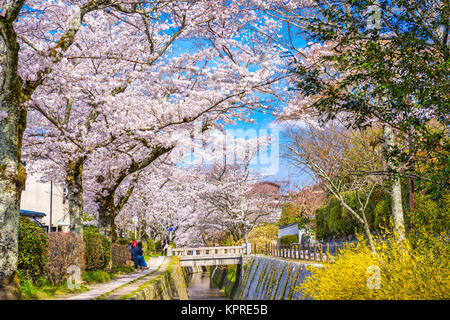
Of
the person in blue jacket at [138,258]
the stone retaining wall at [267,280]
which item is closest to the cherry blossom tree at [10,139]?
the stone retaining wall at [267,280]

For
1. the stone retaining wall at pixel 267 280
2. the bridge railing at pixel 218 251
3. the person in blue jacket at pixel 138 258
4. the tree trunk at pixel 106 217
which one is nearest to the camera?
the stone retaining wall at pixel 267 280

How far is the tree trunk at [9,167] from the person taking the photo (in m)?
7.97

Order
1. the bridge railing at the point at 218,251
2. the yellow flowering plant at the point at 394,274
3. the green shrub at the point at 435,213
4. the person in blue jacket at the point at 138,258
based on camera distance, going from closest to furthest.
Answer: the yellow flowering plant at the point at 394,274 → the green shrub at the point at 435,213 → the person in blue jacket at the point at 138,258 → the bridge railing at the point at 218,251

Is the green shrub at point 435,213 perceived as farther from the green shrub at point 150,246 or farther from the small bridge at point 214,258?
the green shrub at point 150,246

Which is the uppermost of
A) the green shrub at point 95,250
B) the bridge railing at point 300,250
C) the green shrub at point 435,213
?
the green shrub at point 435,213

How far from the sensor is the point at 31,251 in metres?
9.95

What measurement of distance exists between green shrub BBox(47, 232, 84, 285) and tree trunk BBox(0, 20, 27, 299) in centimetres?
333

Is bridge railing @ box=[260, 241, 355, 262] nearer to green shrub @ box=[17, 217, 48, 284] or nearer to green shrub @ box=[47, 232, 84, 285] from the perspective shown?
green shrub @ box=[47, 232, 84, 285]

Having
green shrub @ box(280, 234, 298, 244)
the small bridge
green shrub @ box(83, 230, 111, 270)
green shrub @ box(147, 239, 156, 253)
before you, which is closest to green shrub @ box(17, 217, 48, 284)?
green shrub @ box(83, 230, 111, 270)

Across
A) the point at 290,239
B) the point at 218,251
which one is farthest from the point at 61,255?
the point at 290,239

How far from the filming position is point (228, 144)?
19.3m

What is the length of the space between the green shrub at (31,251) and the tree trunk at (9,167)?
5.39 feet
